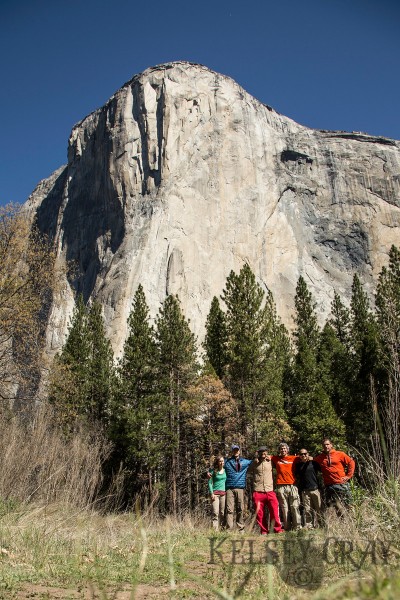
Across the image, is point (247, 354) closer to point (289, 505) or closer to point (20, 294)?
point (20, 294)

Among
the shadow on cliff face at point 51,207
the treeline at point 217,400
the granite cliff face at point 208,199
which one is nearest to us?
the treeline at point 217,400

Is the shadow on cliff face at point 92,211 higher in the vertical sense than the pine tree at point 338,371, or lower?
higher

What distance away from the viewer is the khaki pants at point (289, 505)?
982 cm

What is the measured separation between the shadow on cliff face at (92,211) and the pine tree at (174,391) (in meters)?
32.2

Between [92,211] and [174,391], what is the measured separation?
45989 millimetres

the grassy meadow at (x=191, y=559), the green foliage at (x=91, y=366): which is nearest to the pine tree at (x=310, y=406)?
the green foliage at (x=91, y=366)

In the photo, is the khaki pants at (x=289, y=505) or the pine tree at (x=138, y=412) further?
the pine tree at (x=138, y=412)

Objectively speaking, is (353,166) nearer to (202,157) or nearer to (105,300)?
(202,157)

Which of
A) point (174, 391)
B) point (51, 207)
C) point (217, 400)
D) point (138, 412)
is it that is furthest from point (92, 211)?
point (217, 400)

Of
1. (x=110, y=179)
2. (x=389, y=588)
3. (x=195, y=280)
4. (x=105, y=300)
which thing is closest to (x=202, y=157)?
(x=110, y=179)

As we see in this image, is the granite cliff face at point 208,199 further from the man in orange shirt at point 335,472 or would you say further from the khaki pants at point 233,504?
the man in orange shirt at point 335,472

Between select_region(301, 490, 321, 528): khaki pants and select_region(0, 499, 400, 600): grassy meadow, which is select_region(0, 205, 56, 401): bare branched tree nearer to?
select_region(0, 499, 400, 600): grassy meadow

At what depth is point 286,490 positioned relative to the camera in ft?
32.8

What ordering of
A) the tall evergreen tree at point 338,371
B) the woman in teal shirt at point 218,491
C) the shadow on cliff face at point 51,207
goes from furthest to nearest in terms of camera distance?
the shadow on cliff face at point 51,207 < the tall evergreen tree at point 338,371 < the woman in teal shirt at point 218,491
